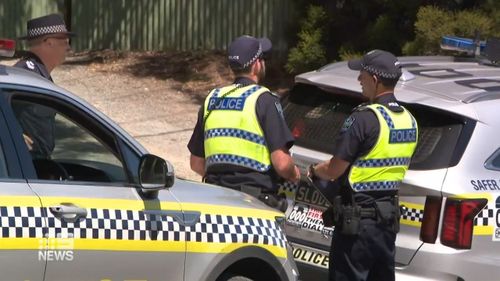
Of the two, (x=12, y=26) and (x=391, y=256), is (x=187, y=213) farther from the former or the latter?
(x=12, y=26)

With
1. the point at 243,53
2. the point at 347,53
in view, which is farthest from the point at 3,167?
the point at 347,53

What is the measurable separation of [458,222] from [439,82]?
101 centimetres

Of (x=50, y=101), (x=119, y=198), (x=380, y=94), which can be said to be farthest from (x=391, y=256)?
(x=50, y=101)

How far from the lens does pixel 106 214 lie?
4.63 meters

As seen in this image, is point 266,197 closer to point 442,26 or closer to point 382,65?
point 382,65

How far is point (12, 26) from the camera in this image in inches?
742

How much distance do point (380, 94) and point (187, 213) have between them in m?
1.40

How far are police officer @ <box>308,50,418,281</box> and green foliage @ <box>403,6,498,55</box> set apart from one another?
6154 mm

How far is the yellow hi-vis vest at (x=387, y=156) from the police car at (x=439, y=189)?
19cm

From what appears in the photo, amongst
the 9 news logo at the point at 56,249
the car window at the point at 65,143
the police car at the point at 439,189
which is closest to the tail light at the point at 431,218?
the police car at the point at 439,189

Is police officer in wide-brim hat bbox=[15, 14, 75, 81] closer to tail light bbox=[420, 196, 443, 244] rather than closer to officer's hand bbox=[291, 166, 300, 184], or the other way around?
officer's hand bbox=[291, 166, 300, 184]

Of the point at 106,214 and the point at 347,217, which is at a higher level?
the point at 106,214

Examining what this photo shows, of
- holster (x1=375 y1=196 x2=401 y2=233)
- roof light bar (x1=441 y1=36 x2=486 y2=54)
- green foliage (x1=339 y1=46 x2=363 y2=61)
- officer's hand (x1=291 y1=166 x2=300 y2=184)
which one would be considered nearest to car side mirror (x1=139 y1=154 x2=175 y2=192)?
officer's hand (x1=291 y1=166 x2=300 y2=184)

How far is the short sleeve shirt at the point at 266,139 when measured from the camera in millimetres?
5668
